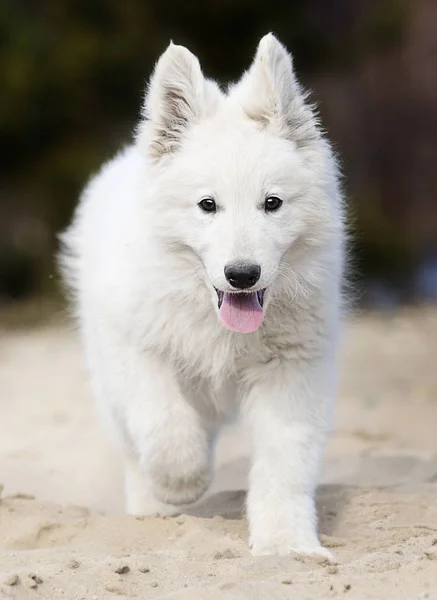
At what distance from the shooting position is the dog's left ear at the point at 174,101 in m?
4.73

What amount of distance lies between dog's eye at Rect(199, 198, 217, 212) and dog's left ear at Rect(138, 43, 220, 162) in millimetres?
363

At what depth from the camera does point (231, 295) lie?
455 centimetres

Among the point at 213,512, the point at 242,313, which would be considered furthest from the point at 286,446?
the point at 213,512

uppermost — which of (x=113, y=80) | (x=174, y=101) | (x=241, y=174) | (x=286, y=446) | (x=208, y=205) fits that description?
(x=113, y=80)

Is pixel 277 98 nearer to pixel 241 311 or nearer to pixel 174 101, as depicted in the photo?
pixel 174 101

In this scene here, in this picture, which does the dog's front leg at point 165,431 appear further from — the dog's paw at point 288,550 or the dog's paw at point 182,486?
the dog's paw at point 288,550

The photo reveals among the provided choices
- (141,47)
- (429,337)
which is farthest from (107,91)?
(429,337)

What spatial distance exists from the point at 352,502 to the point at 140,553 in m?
1.36

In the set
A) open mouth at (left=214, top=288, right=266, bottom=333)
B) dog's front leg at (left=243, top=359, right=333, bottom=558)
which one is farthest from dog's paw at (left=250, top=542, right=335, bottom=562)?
open mouth at (left=214, top=288, right=266, bottom=333)

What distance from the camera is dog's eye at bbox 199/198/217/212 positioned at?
451 centimetres

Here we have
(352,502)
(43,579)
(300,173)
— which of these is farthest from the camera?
(352,502)

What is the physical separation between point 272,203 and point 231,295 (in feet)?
1.37

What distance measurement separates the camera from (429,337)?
1138 centimetres

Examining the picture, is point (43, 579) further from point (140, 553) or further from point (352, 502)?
point (352, 502)
